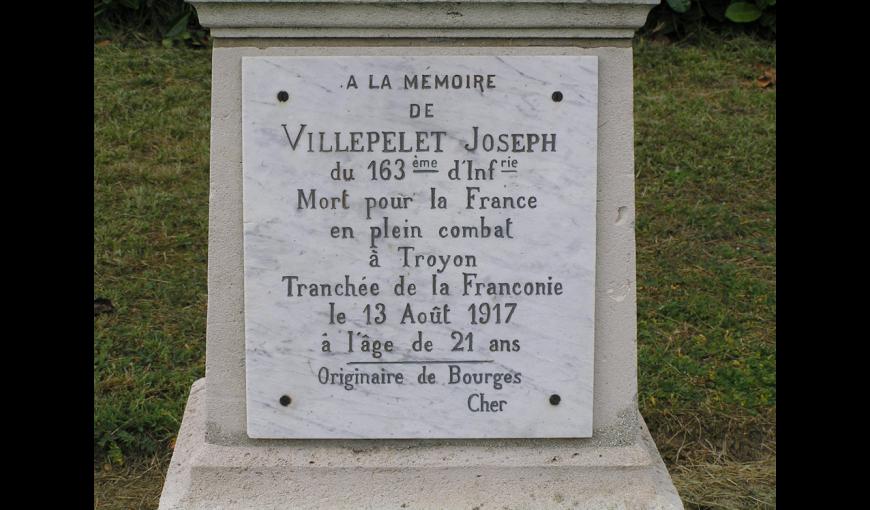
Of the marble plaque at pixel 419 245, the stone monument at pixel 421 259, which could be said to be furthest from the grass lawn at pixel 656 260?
the marble plaque at pixel 419 245

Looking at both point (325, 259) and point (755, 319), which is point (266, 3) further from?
point (755, 319)

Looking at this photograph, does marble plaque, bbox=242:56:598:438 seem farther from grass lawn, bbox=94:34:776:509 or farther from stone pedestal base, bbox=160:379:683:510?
grass lawn, bbox=94:34:776:509

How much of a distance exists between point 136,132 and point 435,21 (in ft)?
12.2

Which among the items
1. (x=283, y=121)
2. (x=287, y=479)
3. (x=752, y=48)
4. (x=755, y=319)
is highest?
(x=752, y=48)

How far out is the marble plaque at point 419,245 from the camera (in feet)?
8.57

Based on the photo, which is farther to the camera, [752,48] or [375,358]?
[752,48]

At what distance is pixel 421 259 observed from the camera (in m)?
2.68

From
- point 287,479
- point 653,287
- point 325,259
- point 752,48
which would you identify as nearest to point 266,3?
point 325,259

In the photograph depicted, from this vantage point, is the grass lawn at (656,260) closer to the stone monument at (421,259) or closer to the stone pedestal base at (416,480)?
the stone pedestal base at (416,480)

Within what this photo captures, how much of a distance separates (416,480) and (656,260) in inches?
97.0

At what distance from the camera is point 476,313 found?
8.87 feet

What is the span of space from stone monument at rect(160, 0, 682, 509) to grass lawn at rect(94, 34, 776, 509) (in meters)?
0.72

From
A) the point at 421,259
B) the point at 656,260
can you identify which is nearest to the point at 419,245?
the point at 421,259

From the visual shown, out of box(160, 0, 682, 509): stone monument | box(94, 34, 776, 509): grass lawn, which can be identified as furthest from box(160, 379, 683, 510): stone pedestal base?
box(94, 34, 776, 509): grass lawn
